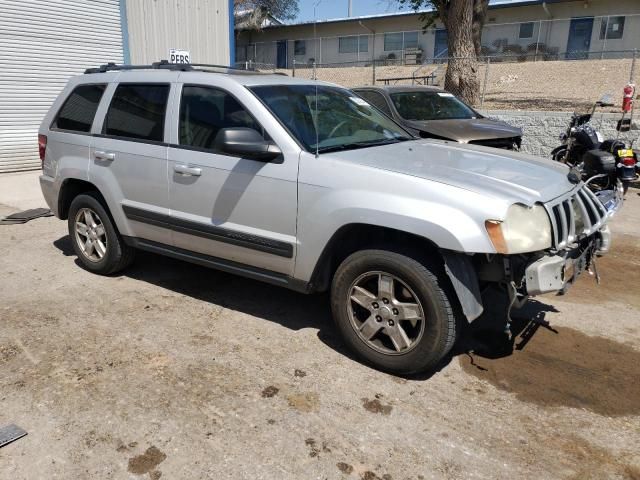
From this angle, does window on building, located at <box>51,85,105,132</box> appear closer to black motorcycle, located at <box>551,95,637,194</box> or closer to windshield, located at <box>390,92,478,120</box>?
windshield, located at <box>390,92,478,120</box>

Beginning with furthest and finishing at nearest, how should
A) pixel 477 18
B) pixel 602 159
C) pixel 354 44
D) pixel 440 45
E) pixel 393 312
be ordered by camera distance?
pixel 354 44 → pixel 440 45 → pixel 477 18 → pixel 602 159 → pixel 393 312

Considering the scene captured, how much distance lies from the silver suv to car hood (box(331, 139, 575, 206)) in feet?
0.06

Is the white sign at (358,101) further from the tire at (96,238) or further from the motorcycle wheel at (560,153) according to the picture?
the motorcycle wheel at (560,153)

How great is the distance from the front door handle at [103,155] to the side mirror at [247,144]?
1464mm

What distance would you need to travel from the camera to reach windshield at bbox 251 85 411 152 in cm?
381

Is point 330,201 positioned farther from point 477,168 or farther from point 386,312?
point 477,168

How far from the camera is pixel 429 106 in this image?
29.8 feet

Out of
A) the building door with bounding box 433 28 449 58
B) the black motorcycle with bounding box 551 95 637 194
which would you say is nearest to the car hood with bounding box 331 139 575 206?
the black motorcycle with bounding box 551 95 637 194

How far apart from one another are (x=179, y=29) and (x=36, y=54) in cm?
340

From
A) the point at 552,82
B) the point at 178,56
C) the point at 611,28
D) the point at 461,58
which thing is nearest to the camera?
the point at 178,56

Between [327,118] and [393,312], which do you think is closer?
[393,312]

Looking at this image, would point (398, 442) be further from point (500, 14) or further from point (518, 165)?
point (500, 14)

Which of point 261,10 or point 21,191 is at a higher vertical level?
point 261,10

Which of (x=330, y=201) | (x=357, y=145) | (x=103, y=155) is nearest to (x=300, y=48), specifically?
(x=103, y=155)
